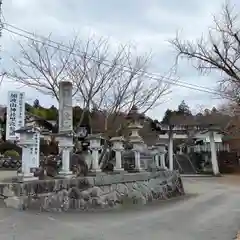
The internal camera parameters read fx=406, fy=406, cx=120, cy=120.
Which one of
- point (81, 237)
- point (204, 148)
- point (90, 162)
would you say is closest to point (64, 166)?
point (90, 162)

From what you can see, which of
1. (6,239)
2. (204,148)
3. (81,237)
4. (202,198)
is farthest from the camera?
(204,148)

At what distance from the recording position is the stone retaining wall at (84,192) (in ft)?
38.0

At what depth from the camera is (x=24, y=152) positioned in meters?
12.3

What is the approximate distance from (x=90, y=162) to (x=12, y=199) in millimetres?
5851

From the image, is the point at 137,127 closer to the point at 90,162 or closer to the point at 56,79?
the point at 90,162

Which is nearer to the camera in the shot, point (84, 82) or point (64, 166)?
point (64, 166)

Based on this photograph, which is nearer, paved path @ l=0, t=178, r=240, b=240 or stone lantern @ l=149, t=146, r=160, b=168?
paved path @ l=0, t=178, r=240, b=240

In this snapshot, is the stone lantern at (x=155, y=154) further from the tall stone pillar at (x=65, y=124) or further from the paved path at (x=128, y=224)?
the tall stone pillar at (x=65, y=124)

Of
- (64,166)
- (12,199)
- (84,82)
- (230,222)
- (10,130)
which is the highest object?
(84,82)

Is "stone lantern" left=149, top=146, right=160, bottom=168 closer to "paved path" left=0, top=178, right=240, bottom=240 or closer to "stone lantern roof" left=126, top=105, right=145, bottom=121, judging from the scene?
"stone lantern roof" left=126, top=105, right=145, bottom=121

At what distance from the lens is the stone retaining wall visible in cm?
1158

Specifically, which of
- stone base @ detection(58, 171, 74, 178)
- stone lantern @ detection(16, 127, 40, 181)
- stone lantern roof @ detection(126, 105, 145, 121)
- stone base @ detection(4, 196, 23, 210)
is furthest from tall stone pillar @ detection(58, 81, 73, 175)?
stone lantern roof @ detection(126, 105, 145, 121)

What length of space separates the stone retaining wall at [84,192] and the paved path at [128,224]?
1.85 ft

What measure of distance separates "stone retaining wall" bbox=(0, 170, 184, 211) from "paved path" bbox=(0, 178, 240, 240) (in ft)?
1.85
